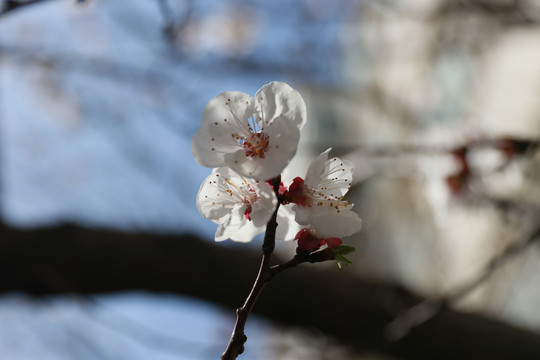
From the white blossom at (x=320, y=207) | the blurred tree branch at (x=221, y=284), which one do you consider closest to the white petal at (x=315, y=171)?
the white blossom at (x=320, y=207)

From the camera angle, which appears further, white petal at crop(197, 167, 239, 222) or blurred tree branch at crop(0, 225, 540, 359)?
blurred tree branch at crop(0, 225, 540, 359)

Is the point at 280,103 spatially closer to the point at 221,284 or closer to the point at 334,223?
the point at 334,223

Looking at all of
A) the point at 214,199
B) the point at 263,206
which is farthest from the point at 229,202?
the point at 263,206

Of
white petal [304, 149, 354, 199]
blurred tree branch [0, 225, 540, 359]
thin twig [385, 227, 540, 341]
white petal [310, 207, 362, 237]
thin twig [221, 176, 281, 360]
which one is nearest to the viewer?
thin twig [221, 176, 281, 360]

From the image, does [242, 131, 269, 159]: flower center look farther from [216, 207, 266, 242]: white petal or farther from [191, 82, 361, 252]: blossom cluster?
[216, 207, 266, 242]: white petal

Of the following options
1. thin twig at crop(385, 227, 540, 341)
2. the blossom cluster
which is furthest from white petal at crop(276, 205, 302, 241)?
thin twig at crop(385, 227, 540, 341)

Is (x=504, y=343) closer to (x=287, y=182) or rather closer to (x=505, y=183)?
(x=287, y=182)

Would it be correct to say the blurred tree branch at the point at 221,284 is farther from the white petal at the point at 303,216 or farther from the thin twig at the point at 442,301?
the white petal at the point at 303,216
